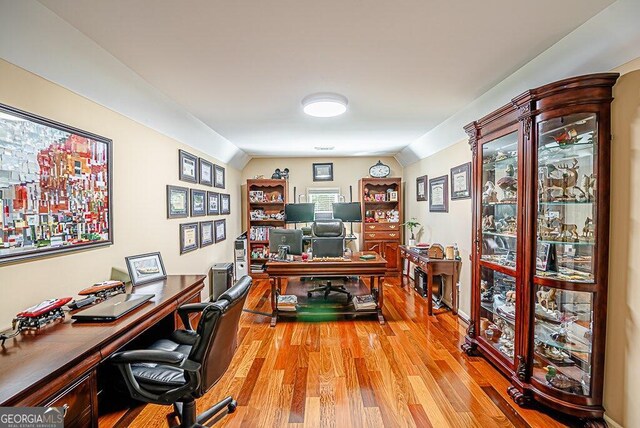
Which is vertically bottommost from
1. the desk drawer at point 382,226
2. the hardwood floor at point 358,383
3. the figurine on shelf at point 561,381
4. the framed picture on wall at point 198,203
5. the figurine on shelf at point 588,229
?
the hardwood floor at point 358,383

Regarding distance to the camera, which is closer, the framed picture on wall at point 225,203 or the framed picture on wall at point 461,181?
the framed picture on wall at point 461,181

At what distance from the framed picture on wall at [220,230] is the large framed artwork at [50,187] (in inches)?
96.0

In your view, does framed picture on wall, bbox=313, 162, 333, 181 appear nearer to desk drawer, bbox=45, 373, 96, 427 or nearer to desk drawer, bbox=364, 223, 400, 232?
desk drawer, bbox=364, 223, 400, 232

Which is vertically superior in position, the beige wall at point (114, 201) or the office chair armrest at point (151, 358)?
the beige wall at point (114, 201)

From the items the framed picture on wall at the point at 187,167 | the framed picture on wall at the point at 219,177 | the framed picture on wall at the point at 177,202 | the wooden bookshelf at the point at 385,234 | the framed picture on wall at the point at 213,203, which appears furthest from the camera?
the wooden bookshelf at the point at 385,234

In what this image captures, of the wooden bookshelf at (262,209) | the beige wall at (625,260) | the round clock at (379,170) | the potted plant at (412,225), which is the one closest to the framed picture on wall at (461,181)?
the potted plant at (412,225)

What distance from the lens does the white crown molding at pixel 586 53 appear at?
1681 mm

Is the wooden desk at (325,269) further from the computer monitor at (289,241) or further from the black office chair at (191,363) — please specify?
the black office chair at (191,363)

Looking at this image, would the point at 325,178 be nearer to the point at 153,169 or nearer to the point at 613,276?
the point at 153,169

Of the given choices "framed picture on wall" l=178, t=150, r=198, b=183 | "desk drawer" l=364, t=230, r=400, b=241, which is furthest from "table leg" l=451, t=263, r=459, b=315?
"framed picture on wall" l=178, t=150, r=198, b=183

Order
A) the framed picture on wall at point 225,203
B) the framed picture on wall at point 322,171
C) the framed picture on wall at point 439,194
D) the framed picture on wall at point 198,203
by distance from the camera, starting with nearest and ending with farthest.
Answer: the framed picture on wall at point 198,203, the framed picture on wall at point 439,194, the framed picture on wall at point 225,203, the framed picture on wall at point 322,171

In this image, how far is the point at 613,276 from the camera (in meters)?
1.86

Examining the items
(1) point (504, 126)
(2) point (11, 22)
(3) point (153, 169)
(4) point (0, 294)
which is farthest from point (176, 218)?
(1) point (504, 126)

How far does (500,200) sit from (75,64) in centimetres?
334
